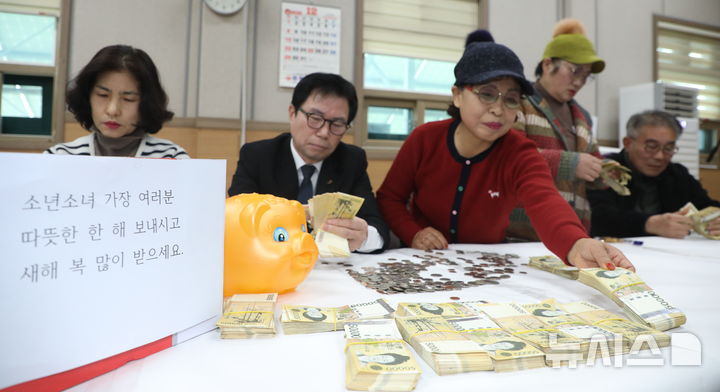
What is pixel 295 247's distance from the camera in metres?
0.66

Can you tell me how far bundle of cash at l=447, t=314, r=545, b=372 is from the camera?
43 cm

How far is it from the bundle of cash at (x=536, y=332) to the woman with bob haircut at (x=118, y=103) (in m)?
1.44

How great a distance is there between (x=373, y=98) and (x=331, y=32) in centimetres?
68

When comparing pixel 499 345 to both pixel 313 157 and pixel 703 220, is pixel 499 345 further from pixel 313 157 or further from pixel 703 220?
pixel 703 220

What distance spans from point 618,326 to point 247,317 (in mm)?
534

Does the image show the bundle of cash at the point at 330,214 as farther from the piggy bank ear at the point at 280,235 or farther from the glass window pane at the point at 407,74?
the glass window pane at the point at 407,74

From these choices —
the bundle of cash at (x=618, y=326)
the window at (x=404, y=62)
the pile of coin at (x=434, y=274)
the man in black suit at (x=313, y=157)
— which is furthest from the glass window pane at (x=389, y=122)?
the bundle of cash at (x=618, y=326)

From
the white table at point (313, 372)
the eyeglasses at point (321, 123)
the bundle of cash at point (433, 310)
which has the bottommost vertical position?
the white table at point (313, 372)

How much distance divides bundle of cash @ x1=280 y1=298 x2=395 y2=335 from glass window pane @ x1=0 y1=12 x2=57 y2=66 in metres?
3.41

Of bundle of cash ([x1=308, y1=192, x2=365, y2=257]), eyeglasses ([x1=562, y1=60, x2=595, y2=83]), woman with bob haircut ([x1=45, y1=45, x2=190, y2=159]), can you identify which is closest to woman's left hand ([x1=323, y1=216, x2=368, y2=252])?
bundle of cash ([x1=308, y1=192, x2=365, y2=257])

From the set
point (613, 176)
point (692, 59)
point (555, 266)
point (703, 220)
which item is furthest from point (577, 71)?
point (692, 59)

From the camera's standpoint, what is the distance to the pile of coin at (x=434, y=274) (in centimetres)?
79

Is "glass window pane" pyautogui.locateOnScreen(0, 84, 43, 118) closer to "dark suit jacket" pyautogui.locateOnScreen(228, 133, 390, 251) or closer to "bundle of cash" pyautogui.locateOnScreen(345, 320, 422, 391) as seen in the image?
"dark suit jacket" pyautogui.locateOnScreen(228, 133, 390, 251)

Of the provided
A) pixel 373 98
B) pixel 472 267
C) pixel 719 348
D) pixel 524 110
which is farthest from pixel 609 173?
pixel 373 98
